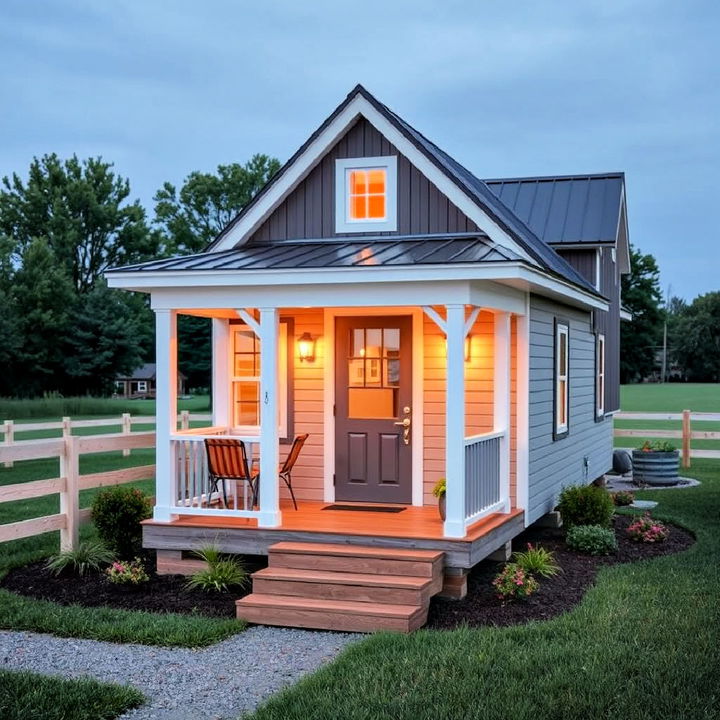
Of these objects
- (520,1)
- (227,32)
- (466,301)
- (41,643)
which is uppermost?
(227,32)

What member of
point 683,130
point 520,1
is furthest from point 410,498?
point 683,130

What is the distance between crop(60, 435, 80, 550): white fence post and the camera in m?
10.2

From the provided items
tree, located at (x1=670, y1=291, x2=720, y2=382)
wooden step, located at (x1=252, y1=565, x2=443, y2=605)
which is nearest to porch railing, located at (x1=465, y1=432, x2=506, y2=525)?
wooden step, located at (x1=252, y1=565, x2=443, y2=605)

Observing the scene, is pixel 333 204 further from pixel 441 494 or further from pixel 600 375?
pixel 600 375

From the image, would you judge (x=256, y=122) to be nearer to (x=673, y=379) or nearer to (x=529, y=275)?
(x=673, y=379)

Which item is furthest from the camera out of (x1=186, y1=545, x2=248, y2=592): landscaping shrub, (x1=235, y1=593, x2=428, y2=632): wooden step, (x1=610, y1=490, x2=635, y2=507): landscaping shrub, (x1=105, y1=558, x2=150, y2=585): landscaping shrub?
(x1=610, y1=490, x2=635, y2=507): landscaping shrub

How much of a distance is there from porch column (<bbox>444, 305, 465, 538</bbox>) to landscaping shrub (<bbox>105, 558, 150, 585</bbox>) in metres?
3.07

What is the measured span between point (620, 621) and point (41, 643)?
4675 mm

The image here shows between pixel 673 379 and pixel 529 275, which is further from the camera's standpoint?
pixel 673 379

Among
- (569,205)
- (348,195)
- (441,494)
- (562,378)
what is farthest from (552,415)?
(569,205)

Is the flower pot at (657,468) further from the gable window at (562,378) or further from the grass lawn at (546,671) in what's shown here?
the grass lawn at (546,671)

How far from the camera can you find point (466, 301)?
28.7ft

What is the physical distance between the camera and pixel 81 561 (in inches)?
381

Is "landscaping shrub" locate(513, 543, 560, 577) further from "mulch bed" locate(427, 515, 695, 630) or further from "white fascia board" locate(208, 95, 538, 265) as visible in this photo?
"white fascia board" locate(208, 95, 538, 265)
